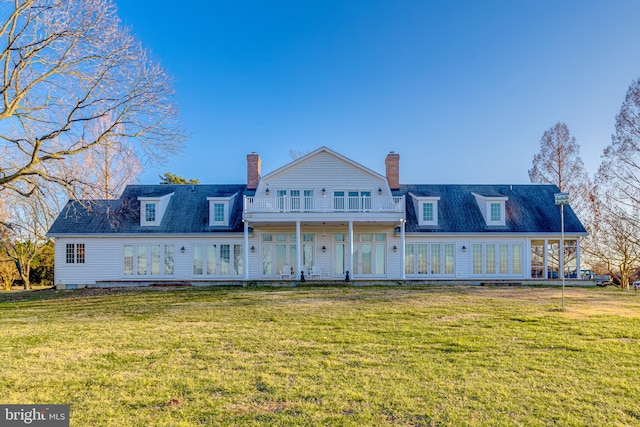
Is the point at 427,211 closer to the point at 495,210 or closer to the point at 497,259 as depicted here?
the point at 495,210

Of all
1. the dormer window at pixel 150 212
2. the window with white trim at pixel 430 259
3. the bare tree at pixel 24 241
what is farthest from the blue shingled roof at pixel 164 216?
the window with white trim at pixel 430 259

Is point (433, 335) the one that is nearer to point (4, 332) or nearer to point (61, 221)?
point (4, 332)

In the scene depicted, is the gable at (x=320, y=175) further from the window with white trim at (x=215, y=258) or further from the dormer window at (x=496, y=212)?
the dormer window at (x=496, y=212)

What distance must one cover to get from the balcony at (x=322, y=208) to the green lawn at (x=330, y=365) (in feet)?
23.5

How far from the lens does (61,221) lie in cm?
2053

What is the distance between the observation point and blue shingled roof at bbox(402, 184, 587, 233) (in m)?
20.7

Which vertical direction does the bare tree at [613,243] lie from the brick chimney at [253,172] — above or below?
below

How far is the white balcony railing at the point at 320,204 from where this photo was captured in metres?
18.8

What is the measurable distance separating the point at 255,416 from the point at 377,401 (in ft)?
4.71

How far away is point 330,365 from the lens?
6012mm

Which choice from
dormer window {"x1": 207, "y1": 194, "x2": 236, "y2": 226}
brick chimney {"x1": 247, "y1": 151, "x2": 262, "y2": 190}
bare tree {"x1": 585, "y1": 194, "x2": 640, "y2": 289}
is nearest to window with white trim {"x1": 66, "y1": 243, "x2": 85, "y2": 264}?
dormer window {"x1": 207, "y1": 194, "x2": 236, "y2": 226}

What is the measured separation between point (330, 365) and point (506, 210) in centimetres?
1899

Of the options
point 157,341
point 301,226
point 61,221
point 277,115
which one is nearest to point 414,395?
point 157,341

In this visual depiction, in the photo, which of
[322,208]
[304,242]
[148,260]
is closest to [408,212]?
[322,208]
